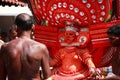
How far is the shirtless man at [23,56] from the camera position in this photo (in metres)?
2.96

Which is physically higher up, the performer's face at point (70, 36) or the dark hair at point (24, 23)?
the dark hair at point (24, 23)

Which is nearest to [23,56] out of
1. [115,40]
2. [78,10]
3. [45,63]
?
[45,63]

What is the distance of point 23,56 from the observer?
2.96 meters

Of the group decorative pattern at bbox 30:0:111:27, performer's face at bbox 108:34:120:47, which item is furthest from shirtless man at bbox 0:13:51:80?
decorative pattern at bbox 30:0:111:27

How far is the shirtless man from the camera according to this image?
117 inches

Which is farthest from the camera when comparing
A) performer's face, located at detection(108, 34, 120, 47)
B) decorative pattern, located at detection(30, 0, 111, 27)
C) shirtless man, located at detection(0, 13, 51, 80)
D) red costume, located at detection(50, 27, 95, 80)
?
red costume, located at detection(50, 27, 95, 80)

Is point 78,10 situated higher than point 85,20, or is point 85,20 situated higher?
point 78,10

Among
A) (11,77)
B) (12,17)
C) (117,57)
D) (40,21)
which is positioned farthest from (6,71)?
(12,17)

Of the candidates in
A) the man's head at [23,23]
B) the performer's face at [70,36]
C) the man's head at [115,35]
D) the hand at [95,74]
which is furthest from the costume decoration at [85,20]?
the man's head at [23,23]

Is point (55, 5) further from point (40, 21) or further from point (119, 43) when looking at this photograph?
point (119, 43)

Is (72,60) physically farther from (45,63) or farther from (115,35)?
(45,63)

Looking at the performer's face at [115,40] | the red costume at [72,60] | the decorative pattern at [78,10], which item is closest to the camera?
the performer's face at [115,40]

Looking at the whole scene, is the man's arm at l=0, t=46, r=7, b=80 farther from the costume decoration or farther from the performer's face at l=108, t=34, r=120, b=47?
the costume decoration

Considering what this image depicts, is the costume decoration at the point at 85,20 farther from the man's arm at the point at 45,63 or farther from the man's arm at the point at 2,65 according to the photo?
the man's arm at the point at 2,65
